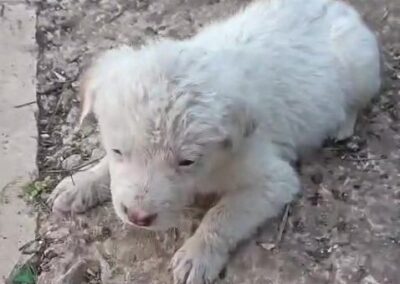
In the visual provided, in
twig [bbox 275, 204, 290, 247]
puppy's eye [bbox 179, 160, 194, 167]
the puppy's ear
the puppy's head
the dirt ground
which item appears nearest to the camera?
the puppy's head

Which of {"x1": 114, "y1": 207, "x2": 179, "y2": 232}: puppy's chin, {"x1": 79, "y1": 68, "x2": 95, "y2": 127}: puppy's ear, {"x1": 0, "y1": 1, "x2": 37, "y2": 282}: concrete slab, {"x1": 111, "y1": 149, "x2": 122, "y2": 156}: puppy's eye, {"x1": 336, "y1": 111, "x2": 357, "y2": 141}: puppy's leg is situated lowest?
{"x1": 0, "y1": 1, "x2": 37, "y2": 282}: concrete slab

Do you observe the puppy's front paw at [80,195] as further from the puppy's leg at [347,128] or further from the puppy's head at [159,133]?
the puppy's leg at [347,128]

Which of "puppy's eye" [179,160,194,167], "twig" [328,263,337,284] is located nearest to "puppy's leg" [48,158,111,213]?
"puppy's eye" [179,160,194,167]

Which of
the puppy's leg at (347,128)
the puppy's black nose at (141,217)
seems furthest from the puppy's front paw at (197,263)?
the puppy's leg at (347,128)

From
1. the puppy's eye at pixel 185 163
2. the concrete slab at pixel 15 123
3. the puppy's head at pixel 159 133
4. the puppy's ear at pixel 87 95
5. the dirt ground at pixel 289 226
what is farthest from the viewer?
the concrete slab at pixel 15 123

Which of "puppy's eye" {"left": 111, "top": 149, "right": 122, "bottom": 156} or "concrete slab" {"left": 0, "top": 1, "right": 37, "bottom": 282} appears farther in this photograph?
"concrete slab" {"left": 0, "top": 1, "right": 37, "bottom": 282}

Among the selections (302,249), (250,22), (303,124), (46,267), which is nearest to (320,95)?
(303,124)

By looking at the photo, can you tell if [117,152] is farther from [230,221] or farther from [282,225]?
[282,225]

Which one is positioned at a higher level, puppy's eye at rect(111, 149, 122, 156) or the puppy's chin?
puppy's eye at rect(111, 149, 122, 156)

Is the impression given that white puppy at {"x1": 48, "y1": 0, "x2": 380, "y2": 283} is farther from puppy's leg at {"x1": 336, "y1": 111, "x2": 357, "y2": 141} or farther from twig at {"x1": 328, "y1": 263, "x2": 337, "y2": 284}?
twig at {"x1": 328, "y1": 263, "x2": 337, "y2": 284}
